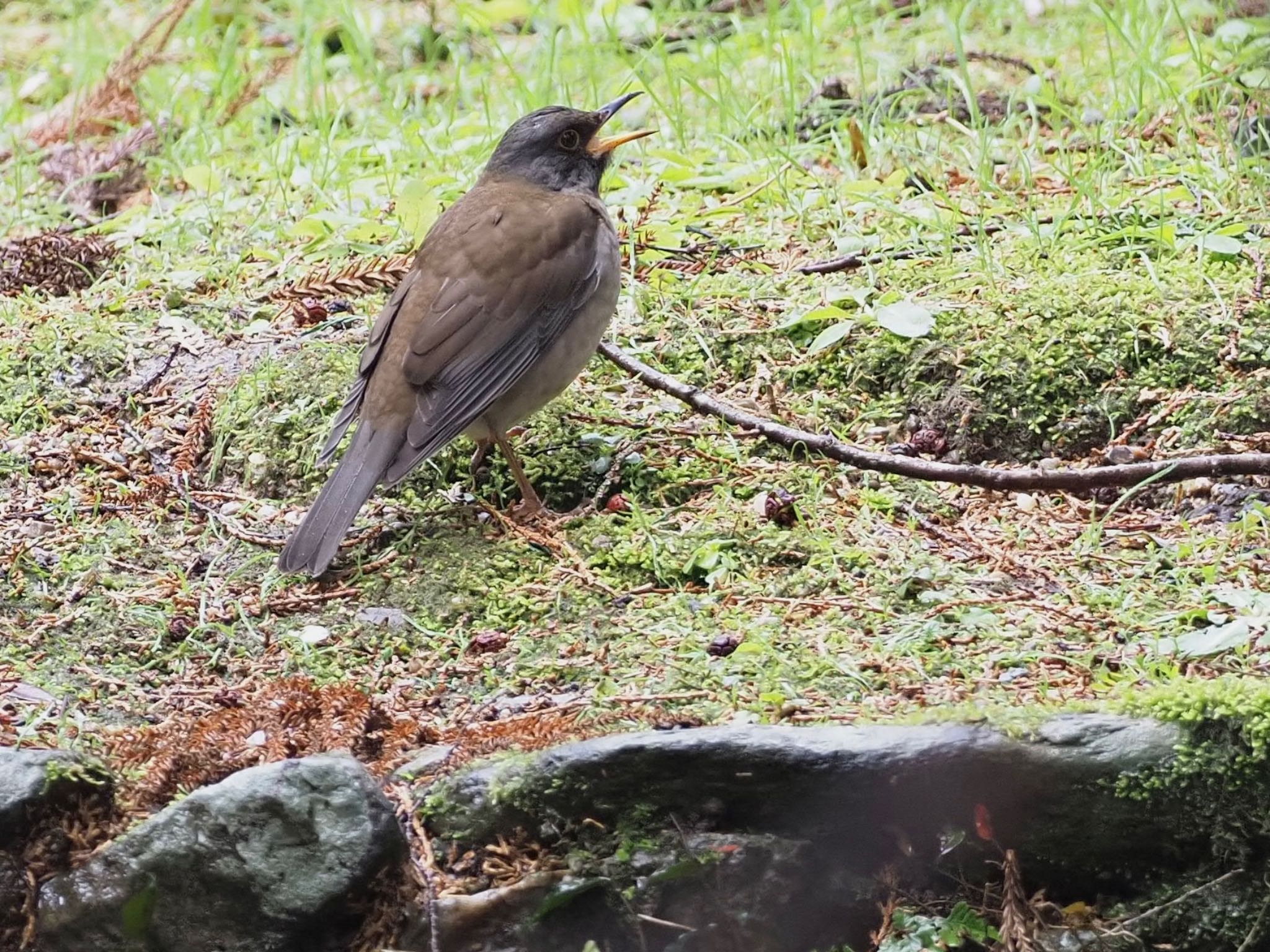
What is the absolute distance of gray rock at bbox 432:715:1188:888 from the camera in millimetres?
3275

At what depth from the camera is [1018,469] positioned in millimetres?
4652

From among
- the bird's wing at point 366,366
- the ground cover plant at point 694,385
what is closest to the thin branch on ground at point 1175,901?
the ground cover plant at point 694,385

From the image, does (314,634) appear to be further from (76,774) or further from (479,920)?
(479,920)

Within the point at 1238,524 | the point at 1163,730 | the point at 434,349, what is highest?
the point at 434,349

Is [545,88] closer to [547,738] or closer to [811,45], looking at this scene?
[811,45]

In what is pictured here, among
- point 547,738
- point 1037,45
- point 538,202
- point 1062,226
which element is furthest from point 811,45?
point 547,738

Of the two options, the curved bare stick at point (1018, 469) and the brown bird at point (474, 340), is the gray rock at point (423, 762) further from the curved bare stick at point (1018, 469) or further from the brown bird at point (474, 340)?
the curved bare stick at point (1018, 469)

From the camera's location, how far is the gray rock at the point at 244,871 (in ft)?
11.0

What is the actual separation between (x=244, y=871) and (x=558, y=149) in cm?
338

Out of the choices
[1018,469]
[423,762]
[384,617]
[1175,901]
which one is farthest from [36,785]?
[1018,469]

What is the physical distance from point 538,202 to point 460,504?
1.23m

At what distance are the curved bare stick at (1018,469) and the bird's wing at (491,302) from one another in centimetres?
79

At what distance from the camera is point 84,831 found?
3.55 meters

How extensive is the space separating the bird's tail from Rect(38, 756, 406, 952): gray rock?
1.14 m
